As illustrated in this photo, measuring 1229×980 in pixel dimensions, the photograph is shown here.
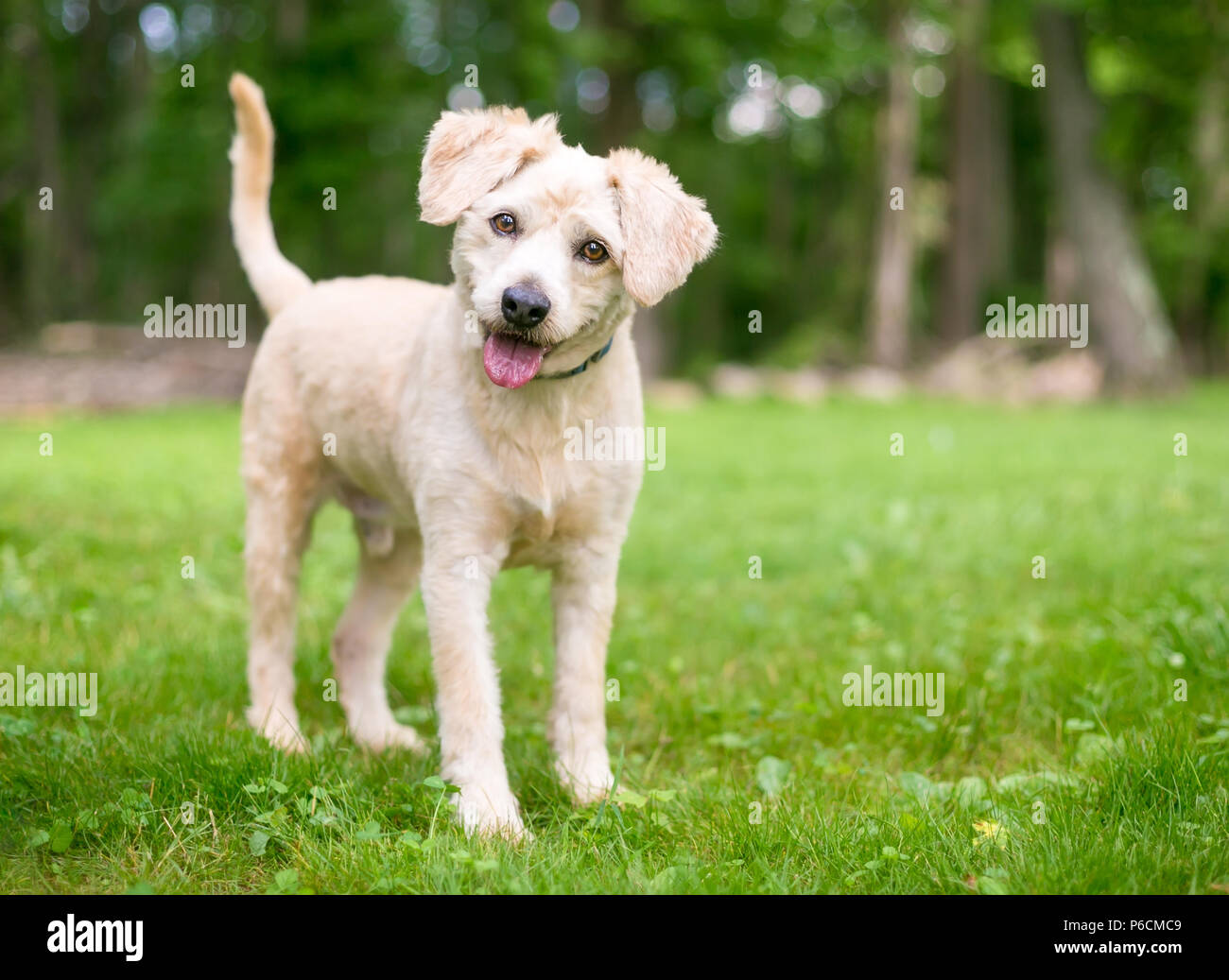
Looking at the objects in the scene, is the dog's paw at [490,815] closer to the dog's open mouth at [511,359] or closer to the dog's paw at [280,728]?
the dog's paw at [280,728]

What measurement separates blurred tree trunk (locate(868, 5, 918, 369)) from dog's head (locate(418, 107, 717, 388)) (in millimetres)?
15878

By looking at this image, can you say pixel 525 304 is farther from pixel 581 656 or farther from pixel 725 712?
pixel 725 712

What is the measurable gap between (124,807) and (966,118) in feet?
73.5

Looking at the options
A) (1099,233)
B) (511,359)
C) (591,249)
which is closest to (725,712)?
(511,359)

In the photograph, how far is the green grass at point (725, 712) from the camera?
2701 mm

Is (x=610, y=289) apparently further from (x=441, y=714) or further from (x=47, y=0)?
(x=47, y=0)

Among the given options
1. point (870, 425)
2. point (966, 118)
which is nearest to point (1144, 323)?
point (870, 425)

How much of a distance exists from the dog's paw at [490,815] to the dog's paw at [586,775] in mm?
192

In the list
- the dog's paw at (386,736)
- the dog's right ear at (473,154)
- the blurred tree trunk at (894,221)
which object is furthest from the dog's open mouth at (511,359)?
the blurred tree trunk at (894,221)

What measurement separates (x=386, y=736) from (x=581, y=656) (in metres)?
0.85

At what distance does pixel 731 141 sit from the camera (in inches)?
1289

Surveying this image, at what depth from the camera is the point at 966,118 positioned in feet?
73.5

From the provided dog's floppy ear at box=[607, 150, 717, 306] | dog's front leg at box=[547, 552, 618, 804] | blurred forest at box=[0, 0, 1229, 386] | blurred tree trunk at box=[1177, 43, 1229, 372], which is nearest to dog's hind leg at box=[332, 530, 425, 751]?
dog's front leg at box=[547, 552, 618, 804]
